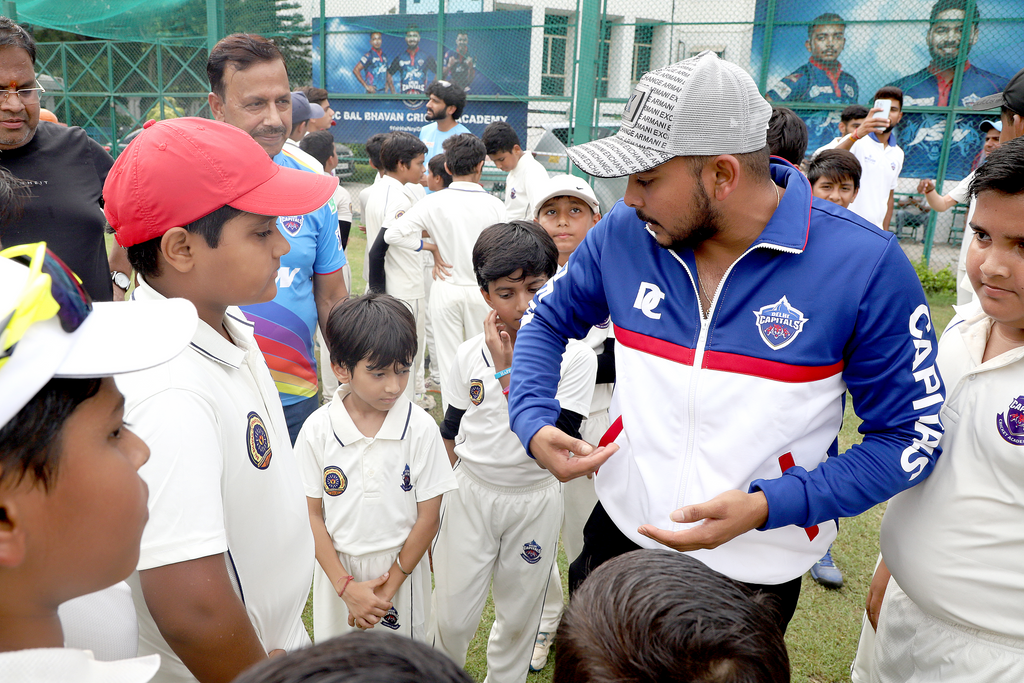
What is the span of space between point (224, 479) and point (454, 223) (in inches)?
150

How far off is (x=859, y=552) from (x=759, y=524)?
263 centimetres

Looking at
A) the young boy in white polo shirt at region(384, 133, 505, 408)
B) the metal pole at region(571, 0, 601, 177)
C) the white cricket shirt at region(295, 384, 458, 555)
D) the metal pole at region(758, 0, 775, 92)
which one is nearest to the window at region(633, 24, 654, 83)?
the metal pole at region(571, 0, 601, 177)

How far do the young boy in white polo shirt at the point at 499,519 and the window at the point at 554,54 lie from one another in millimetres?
7470

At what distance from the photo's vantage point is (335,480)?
2.32 meters

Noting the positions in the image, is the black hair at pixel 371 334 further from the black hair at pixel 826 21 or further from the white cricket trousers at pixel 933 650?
the black hair at pixel 826 21

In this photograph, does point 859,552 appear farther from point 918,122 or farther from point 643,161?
point 918,122

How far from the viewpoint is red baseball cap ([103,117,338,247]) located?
138 cm

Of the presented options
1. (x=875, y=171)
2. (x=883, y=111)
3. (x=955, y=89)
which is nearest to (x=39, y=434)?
(x=883, y=111)

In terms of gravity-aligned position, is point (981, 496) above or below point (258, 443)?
below

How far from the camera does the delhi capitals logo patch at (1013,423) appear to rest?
150 centimetres

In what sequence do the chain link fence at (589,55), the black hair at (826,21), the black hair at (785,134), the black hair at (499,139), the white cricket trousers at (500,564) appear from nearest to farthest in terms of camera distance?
the white cricket trousers at (500,564), the black hair at (785,134), the black hair at (499,139), the chain link fence at (589,55), the black hair at (826,21)

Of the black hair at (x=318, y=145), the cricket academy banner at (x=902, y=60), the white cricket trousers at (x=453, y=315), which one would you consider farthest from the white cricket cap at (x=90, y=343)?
the cricket academy banner at (x=902, y=60)

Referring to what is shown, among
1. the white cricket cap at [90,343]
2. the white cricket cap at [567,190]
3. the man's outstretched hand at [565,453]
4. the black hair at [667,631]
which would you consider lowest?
the man's outstretched hand at [565,453]

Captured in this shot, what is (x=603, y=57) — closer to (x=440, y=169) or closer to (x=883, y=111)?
(x=440, y=169)
